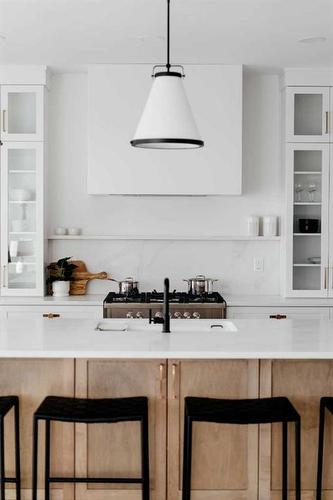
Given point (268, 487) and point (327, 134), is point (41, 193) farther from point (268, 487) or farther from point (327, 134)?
point (268, 487)

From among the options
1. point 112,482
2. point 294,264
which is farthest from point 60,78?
point 112,482

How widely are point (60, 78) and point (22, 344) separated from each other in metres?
3.17

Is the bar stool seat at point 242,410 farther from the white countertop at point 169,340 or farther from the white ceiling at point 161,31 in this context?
the white ceiling at point 161,31

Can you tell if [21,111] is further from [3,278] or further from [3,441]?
[3,441]

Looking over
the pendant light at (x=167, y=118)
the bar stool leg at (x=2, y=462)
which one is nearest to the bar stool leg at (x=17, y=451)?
the bar stool leg at (x=2, y=462)

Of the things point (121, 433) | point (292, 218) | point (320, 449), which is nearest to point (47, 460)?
point (121, 433)

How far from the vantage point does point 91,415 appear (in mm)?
2859

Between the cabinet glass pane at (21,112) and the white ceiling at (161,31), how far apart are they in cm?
28

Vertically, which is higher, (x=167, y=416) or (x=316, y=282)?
(x=316, y=282)

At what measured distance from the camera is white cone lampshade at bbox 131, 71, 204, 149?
10.2 feet

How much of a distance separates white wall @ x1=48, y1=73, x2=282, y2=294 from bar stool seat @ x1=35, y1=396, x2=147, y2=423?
2.66 metres

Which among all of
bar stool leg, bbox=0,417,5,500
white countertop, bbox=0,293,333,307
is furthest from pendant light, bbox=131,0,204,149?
white countertop, bbox=0,293,333,307

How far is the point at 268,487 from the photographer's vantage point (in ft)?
10.5

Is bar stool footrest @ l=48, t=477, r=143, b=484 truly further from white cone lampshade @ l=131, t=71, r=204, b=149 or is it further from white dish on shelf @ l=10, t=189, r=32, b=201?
white dish on shelf @ l=10, t=189, r=32, b=201
